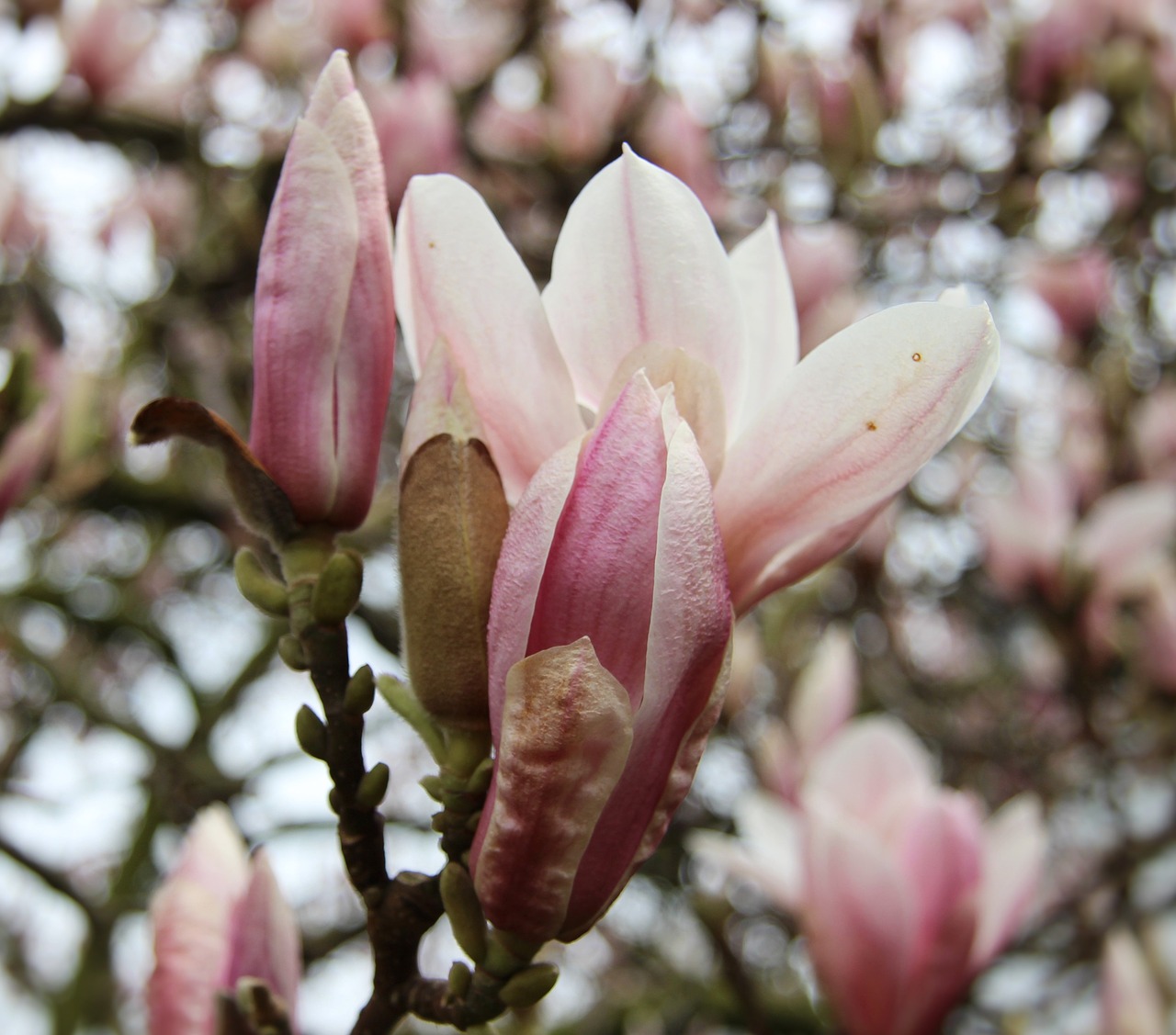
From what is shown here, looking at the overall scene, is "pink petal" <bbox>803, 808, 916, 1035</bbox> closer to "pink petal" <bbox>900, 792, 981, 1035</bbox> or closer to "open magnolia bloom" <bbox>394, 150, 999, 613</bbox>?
"pink petal" <bbox>900, 792, 981, 1035</bbox>

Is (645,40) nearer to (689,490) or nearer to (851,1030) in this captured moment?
(851,1030)

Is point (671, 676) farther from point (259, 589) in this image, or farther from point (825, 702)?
point (825, 702)

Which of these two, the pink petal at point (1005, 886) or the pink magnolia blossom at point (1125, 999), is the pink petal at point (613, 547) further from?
the pink magnolia blossom at point (1125, 999)

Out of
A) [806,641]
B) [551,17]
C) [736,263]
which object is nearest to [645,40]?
[551,17]

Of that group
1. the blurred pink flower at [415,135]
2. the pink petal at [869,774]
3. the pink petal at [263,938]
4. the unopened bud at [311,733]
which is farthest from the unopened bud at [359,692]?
the blurred pink flower at [415,135]

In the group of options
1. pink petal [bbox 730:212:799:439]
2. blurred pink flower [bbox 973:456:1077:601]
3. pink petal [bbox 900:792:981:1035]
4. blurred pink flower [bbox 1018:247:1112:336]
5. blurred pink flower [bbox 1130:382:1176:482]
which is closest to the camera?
pink petal [bbox 730:212:799:439]

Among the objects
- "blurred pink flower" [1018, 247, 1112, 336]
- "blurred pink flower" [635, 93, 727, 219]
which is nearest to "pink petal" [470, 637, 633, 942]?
"blurred pink flower" [635, 93, 727, 219]
